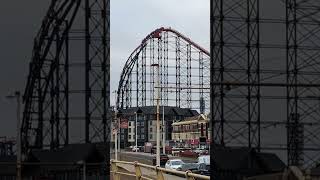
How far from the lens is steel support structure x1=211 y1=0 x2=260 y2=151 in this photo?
4.70 meters

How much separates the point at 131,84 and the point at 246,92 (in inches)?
1487

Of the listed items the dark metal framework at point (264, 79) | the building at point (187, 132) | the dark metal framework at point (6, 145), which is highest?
the dark metal framework at point (264, 79)

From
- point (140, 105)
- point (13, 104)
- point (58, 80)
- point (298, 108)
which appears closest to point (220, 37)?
point (298, 108)

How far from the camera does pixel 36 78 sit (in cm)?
450

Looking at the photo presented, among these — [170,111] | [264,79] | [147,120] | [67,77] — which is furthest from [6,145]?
[147,120]

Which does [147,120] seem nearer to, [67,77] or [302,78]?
[302,78]

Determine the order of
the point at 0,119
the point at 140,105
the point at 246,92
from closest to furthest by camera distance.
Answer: the point at 0,119 < the point at 246,92 < the point at 140,105

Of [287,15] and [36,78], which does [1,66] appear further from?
[287,15]

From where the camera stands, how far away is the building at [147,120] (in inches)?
1569

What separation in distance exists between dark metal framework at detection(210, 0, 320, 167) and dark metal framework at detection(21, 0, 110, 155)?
1032mm

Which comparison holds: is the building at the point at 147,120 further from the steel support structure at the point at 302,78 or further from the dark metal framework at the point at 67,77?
the dark metal framework at the point at 67,77

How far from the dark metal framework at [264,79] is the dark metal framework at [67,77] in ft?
3.39

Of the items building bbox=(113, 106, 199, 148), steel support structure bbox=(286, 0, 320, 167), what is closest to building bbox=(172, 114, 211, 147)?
building bbox=(113, 106, 199, 148)

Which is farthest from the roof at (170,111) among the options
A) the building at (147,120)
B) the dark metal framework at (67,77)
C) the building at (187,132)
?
the dark metal framework at (67,77)
